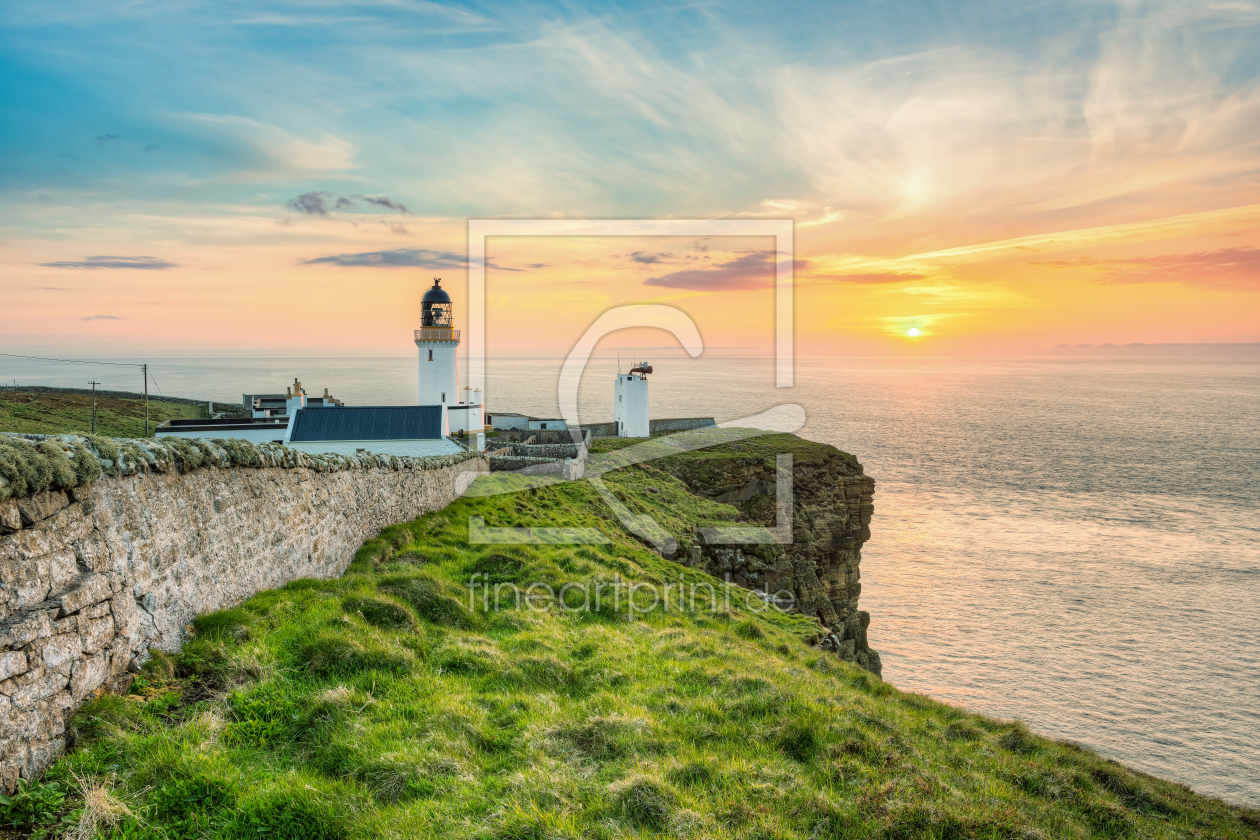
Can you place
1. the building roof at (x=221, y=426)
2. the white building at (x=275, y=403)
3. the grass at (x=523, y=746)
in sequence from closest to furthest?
the grass at (x=523, y=746)
the building roof at (x=221, y=426)
the white building at (x=275, y=403)

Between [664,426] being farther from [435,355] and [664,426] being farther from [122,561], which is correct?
[122,561]

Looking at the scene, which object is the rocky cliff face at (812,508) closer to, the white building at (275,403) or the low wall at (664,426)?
the low wall at (664,426)

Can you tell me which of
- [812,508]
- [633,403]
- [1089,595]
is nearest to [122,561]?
[812,508]

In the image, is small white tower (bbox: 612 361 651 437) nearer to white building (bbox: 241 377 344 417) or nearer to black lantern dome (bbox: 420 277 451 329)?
black lantern dome (bbox: 420 277 451 329)

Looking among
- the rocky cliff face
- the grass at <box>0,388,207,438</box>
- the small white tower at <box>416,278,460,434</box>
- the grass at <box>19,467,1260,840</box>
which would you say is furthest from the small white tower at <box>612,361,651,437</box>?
the grass at <box>19,467,1260,840</box>

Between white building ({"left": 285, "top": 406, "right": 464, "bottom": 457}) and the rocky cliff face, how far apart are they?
56.3 ft

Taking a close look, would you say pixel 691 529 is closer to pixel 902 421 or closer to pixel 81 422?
pixel 81 422

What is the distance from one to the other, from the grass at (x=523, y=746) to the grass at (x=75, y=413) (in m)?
50.5

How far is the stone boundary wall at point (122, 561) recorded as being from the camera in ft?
15.2

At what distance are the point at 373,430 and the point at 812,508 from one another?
2728cm

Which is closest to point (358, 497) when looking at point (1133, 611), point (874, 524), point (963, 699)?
point (963, 699)

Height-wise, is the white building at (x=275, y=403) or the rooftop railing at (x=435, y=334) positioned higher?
the rooftop railing at (x=435, y=334)

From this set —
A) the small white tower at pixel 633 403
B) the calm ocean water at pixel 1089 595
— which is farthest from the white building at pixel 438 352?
the calm ocean water at pixel 1089 595

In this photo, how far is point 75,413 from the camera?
68562 mm
